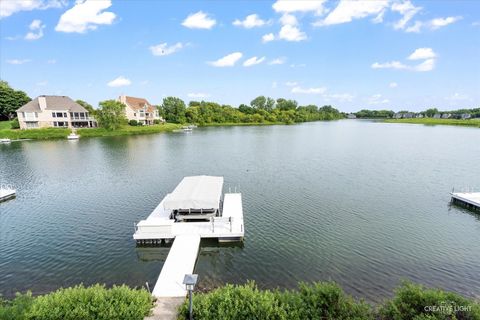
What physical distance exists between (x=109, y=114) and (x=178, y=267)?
85961 mm

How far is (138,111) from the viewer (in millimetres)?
103625

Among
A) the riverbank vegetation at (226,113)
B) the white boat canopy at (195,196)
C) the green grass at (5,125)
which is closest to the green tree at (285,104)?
the riverbank vegetation at (226,113)

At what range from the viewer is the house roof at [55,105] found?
81750 mm

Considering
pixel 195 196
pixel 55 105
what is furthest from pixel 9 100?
pixel 195 196

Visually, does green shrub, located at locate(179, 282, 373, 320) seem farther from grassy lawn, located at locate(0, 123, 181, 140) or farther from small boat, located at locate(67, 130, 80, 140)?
grassy lawn, located at locate(0, 123, 181, 140)

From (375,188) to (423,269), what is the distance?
15539 millimetres

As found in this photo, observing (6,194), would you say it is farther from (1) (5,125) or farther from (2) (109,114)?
(1) (5,125)

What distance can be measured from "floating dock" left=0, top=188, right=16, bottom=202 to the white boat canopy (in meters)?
19.5

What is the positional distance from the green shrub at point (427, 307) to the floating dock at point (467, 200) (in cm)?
1994

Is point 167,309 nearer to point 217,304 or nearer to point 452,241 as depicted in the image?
point 217,304

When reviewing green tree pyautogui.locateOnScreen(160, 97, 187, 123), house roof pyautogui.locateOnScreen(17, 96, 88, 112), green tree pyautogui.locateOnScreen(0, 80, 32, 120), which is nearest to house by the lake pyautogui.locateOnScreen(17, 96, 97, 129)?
house roof pyautogui.locateOnScreen(17, 96, 88, 112)

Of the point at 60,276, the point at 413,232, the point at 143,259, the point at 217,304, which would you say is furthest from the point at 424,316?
the point at 60,276

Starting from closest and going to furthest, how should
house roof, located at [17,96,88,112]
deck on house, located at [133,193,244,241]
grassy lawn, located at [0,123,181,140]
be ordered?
1. deck on house, located at [133,193,244,241]
2. grassy lawn, located at [0,123,181,140]
3. house roof, located at [17,96,88,112]

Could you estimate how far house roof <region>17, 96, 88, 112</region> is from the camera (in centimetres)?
8175
